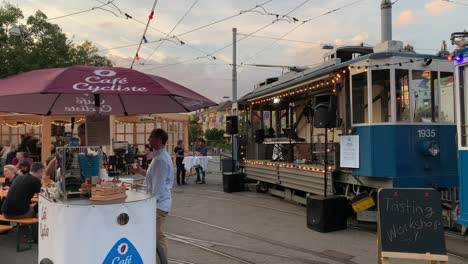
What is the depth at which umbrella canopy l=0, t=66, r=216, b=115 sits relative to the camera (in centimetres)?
337

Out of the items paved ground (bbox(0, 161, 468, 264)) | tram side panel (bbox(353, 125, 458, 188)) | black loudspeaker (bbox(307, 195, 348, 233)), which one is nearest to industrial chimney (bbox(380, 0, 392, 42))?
tram side panel (bbox(353, 125, 458, 188))

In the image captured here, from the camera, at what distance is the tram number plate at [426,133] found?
24.4 ft

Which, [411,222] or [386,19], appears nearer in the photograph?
[411,222]

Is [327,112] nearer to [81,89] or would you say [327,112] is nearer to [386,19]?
[386,19]

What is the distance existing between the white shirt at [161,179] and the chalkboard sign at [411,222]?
92.4 inches

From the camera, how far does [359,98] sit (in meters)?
7.88

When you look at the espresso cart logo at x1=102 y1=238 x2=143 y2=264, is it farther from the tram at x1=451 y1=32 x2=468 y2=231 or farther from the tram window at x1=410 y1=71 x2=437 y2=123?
the tram window at x1=410 y1=71 x2=437 y2=123

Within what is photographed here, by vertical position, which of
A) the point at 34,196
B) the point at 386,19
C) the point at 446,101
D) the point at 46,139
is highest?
the point at 386,19

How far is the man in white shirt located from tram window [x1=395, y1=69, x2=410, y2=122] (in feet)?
14.9

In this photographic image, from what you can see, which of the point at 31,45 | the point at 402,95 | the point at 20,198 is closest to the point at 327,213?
the point at 402,95

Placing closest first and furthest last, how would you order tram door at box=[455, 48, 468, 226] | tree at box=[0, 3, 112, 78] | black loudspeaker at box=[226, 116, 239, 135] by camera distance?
tram door at box=[455, 48, 468, 226], black loudspeaker at box=[226, 116, 239, 135], tree at box=[0, 3, 112, 78]

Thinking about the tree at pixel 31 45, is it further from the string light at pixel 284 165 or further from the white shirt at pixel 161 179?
the white shirt at pixel 161 179

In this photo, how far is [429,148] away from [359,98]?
1493mm

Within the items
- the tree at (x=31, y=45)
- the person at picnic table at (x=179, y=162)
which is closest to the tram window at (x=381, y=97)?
the person at picnic table at (x=179, y=162)
